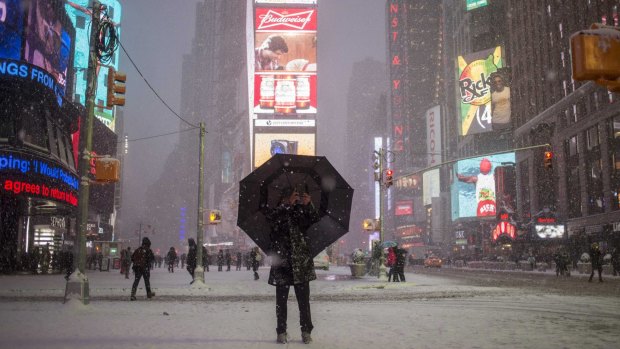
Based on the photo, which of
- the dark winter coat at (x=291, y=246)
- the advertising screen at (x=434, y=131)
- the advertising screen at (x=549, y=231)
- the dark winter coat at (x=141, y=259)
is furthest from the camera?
the advertising screen at (x=434, y=131)

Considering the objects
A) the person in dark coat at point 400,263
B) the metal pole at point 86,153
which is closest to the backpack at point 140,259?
the metal pole at point 86,153

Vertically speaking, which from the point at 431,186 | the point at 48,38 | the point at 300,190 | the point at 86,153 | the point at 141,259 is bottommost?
the point at 141,259

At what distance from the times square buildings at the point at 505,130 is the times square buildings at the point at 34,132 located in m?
19.2

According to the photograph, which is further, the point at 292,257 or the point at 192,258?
the point at 192,258

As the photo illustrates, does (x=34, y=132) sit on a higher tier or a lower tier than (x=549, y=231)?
higher

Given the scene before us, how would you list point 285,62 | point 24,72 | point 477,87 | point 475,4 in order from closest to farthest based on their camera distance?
1. point 24,72
2. point 285,62
3. point 477,87
4. point 475,4

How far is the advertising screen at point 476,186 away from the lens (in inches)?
3812

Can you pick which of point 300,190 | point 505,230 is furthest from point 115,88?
point 505,230

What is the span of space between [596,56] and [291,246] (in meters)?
3.83

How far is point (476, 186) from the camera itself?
101 meters

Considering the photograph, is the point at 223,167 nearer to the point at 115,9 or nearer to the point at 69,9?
the point at 115,9

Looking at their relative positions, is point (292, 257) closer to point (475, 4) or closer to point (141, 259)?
point (141, 259)

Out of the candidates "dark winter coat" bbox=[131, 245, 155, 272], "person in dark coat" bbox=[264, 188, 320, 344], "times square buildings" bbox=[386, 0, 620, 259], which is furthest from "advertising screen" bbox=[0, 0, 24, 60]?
"person in dark coat" bbox=[264, 188, 320, 344]

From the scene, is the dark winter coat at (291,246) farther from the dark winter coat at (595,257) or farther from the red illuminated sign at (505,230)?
the red illuminated sign at (505,230)
